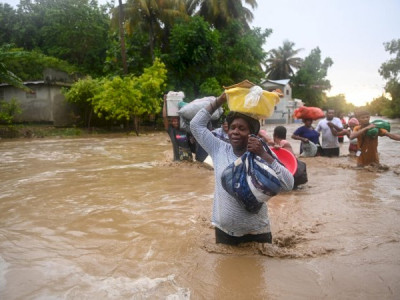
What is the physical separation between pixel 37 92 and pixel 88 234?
2022 centimetres

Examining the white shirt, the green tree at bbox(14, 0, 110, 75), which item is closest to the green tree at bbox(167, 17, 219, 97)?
the green tree at bbox(14, 0, 110, 75)

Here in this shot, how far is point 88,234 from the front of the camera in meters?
3.56

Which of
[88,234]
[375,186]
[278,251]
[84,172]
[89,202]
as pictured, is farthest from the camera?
[84,172]

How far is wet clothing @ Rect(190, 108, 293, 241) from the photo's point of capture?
2568mm

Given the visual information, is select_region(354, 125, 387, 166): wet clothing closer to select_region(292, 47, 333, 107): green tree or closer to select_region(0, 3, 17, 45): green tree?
select_region(0, 3, 17, 45): green tree

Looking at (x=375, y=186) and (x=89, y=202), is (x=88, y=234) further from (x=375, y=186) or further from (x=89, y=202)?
(x=375, y=186)

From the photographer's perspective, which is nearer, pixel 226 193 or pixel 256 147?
pixel 256 147

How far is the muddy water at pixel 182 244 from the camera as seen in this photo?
2406 millimetres

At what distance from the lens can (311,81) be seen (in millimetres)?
49094

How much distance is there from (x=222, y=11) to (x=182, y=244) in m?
24.9

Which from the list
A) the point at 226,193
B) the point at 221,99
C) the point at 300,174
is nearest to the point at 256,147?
the point at 226,193

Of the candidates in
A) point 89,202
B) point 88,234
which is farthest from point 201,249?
point 89,202

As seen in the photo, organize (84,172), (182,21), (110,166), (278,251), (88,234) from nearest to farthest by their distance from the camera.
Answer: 1. (278,251)
2. (88,234)
3. (84,172)
4. (110,166)
5. (182,21)

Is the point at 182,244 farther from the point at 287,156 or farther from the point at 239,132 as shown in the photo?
the point at 287,156
